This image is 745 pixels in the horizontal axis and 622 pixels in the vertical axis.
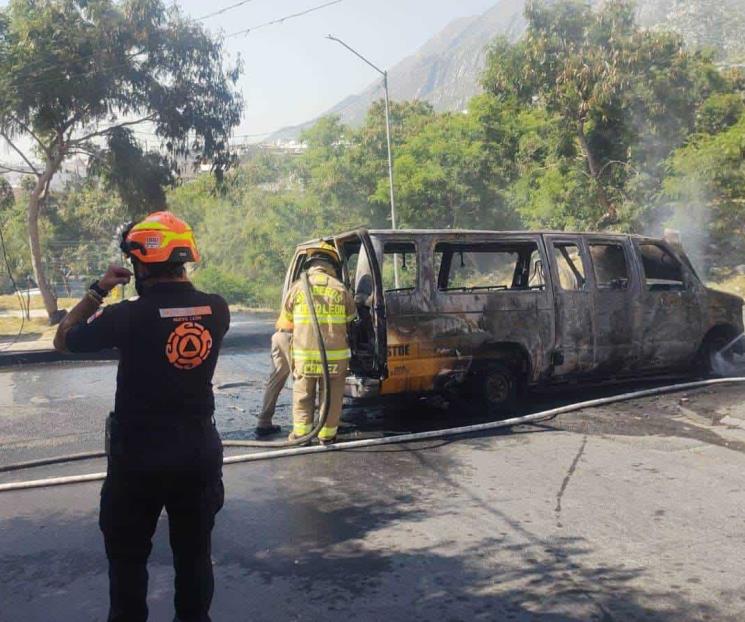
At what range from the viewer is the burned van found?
684 cm

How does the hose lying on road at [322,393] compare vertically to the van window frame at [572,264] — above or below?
below

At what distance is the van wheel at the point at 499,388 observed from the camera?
7414mm

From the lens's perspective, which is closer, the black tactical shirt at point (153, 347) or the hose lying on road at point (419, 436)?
the black tactical shirt at point (153, 347)

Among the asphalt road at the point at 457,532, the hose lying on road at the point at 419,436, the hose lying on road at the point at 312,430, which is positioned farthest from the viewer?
the hose lying on road at the point at 312,430

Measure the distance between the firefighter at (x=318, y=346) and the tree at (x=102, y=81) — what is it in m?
15.8

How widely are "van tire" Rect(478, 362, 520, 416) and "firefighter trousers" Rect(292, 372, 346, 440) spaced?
1.70m

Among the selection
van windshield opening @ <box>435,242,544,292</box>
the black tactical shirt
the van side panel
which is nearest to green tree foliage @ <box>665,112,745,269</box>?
van windshield opening @ <box>435,242,544,292</box>

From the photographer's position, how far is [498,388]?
752 cm

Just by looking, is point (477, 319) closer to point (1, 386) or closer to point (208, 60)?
point (1, 386)

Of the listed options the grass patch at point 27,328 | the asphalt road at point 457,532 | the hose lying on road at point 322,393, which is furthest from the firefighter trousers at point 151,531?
the grass patch at point 27,328

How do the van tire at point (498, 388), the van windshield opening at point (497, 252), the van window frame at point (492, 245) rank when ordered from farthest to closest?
1. the van windshield opening at point (497, 252)
2. the van tire at point (498, 388)
3. the van window frame at point (492, 245)

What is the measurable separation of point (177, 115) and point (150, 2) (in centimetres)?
292

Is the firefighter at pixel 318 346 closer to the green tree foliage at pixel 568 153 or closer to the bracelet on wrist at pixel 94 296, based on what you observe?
the bracelet on wrist at pixel 94 296

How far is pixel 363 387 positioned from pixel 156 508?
3.97m
